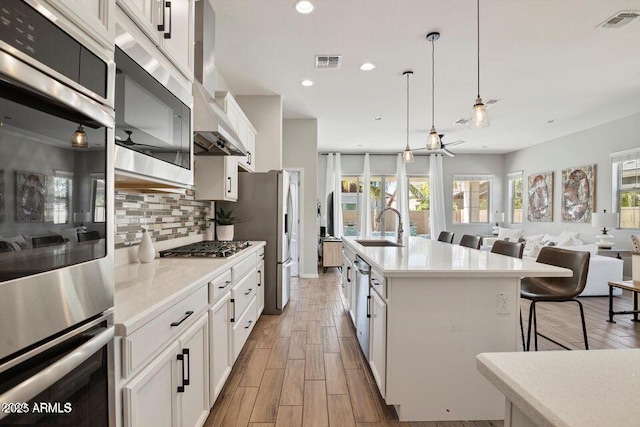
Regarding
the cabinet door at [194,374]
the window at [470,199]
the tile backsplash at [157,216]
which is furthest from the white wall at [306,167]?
the window at [470,199]

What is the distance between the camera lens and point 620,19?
271 centimetres

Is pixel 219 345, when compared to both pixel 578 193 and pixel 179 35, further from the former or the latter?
pixel 578 193

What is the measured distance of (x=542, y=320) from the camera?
3520 mm

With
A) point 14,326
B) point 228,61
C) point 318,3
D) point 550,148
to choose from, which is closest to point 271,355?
point 14,326

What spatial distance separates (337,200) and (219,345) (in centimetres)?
677

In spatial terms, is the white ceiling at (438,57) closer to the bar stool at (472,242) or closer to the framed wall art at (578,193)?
the framed wall art at (578,193)

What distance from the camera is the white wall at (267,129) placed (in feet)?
15.4

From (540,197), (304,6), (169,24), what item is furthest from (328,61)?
(540,197)

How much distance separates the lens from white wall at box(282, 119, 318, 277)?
18.4 feet

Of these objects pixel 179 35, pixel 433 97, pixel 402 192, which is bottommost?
pixel 402 192

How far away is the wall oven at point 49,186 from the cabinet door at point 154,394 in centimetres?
31

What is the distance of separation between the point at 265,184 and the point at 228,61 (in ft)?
4.92

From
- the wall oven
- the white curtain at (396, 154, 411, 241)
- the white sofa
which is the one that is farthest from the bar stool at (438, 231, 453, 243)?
the white curtain at (396, 154, 411, 241)

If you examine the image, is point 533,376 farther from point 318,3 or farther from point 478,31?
point 478,31
